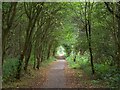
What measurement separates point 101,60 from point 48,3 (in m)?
9.34

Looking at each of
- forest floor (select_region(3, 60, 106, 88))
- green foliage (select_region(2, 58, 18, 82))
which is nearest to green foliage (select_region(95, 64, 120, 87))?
forest floor (select_region(3, 60, 106, 88))

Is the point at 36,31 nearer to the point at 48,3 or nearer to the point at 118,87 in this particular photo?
the point at 48,3

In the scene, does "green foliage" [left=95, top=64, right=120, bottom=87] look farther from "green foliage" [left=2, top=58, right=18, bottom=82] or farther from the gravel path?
"green foliage" [left=2, top=58, right=18, bottom=82]

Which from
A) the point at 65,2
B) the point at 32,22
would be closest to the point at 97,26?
the point at 65,2

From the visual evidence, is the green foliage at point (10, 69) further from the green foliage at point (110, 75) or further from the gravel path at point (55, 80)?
the green foliage at point (110, 75)

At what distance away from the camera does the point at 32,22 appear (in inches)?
789

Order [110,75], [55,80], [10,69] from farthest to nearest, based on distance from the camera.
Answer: [55,80] < [10,69] < [110,75]

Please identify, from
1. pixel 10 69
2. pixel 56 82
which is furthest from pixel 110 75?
pixel 10 69

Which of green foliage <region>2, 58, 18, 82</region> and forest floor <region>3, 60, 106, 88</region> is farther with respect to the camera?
green foliage <region>2, 58, 18, 82</region>

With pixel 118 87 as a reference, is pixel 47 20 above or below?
above

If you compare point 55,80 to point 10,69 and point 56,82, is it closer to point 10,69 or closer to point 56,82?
point 56,82

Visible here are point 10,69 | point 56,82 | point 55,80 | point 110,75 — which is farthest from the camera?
point 55,80

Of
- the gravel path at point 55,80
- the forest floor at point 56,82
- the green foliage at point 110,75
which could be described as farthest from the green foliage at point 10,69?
the green foliage at point 110,75

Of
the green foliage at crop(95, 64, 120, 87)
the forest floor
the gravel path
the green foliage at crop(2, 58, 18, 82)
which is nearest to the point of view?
the green foliage at crop(95, 64, 120, 87)
